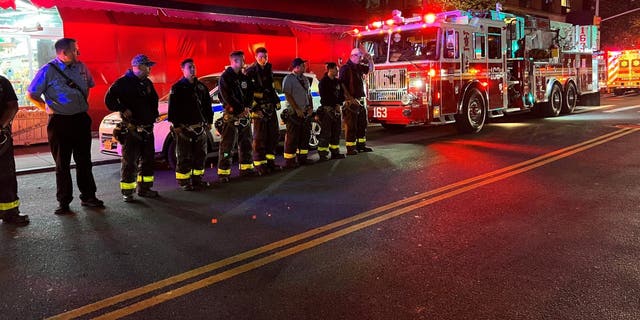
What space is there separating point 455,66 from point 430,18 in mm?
1216

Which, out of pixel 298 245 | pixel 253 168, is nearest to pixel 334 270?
pixel 298 245

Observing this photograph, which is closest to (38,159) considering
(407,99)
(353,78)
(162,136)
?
(162,136)

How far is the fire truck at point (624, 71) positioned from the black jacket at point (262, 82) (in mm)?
25641

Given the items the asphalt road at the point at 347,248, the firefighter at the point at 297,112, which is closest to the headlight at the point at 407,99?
the firefighter at the point at 297,112

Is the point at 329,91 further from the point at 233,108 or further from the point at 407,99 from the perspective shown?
the point at 407,99

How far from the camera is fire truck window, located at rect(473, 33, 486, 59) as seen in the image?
12.6 meters

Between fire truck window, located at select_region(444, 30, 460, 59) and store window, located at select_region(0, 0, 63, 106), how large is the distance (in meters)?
8.65

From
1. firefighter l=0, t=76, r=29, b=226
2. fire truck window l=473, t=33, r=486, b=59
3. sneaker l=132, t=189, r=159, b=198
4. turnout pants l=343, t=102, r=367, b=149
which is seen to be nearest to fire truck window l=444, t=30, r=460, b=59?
fire truck window l=473, t=33, r=486, b=59

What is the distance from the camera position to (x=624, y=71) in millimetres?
28266

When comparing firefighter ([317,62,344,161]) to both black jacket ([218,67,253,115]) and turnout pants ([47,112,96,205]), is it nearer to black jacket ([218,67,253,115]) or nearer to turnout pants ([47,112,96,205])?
black jacket ([218,67,253,115])

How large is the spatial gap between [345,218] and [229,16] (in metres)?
11.5

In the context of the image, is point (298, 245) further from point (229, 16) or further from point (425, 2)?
point (425, 2)

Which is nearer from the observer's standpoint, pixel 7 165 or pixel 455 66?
pixel 7 165

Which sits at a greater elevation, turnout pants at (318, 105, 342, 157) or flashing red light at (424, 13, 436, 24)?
flashing red light at (424, 13, 436, 24)
